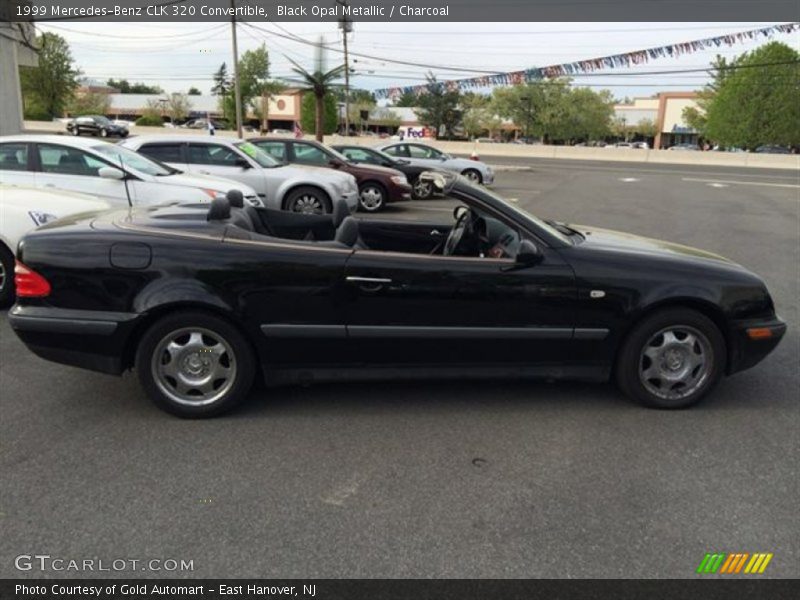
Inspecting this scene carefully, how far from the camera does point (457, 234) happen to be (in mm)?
4188

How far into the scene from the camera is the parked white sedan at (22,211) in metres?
5.56

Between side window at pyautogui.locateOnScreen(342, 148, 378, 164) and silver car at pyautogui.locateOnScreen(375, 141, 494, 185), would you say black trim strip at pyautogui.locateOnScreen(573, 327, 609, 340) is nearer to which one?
side window at pyautogui.locateOnScreen(342, 148, 378, 164)

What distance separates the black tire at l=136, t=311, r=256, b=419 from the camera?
11.8ft

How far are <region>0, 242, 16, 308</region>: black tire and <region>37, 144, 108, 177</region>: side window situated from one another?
7.24 feet

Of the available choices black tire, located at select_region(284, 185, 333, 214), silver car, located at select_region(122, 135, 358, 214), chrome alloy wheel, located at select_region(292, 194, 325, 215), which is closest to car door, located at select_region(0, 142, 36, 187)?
silver car, located at select_region(122, 135, 358, 214)

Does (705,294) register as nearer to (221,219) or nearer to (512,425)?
(512,425)

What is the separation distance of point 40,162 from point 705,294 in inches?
291

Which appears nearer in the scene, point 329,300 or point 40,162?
point 329,300

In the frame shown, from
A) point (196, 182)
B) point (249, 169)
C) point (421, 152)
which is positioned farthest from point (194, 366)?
point (421, 152)

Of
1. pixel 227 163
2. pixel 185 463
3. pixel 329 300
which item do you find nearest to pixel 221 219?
pixel 329 300

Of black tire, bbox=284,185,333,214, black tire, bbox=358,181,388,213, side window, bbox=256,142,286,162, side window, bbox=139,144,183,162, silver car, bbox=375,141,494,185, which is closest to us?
side window, bbox=139,144,183,162

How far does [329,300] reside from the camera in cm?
362

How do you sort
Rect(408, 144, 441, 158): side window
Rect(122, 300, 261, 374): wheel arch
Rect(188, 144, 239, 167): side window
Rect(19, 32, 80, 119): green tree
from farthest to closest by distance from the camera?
Rect(19, 32, 80, 119): green tree < Rect(408, 144, 441, 158): side window < Rect(188, 144, 239, 167): side window < Rect(122, 300, 261, 374): wheel arch

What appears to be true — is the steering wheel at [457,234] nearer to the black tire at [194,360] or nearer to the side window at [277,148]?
the black tire at [194,360]
